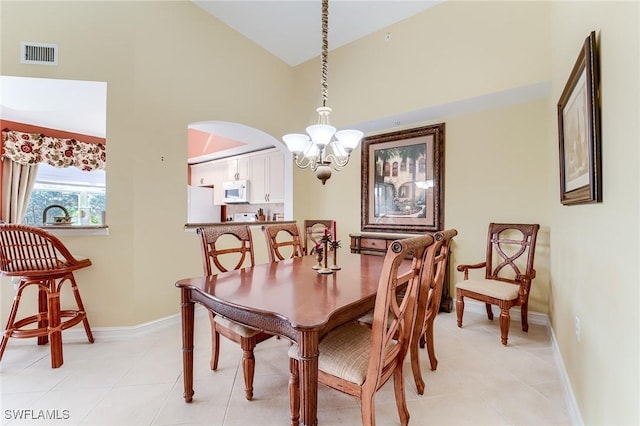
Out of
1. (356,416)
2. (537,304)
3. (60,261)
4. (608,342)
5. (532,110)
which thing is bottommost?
(356,416)

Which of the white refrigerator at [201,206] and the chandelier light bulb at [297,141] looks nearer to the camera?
the chandelier light bulb at [297,141]

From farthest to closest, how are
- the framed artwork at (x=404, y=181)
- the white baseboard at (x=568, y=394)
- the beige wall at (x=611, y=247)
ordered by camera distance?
the framed artwork at (x=404, y=181) → the white baseboard at (x=568, y=394) → the beige wall at (x=611, y=247)

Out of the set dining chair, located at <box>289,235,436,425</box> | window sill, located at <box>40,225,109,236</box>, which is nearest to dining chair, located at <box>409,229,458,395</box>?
dining chair, located at <box>289,235,436,425</box>

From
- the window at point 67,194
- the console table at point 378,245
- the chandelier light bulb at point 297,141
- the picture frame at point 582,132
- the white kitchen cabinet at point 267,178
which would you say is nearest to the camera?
the picture frame at point 582,132

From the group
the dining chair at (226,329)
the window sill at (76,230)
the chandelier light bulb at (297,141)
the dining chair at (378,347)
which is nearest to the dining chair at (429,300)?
the dining chair at (378,347)

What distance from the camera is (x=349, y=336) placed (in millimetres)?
1457

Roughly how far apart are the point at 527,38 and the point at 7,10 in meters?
4.49

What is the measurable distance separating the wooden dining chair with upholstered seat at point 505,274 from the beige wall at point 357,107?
0.58 feet

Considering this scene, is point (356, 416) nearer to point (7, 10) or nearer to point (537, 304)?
point (537, 304)

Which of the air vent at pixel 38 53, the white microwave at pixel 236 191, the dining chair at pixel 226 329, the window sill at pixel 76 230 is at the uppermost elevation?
the air vent at pixel 38 53

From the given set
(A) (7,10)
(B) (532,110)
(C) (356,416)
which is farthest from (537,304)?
(A) (7,10)

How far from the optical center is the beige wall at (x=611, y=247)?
3.02 ft

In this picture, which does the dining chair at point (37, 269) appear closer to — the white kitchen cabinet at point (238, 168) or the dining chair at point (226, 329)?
the dining chair at point (226, 329)

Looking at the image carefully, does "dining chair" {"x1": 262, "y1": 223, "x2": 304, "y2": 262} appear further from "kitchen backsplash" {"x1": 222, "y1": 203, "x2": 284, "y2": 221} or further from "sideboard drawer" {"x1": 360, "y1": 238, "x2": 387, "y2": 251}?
"kitchen backsplash" {"x1": 222, "y1": 203, "x2": 284, "y2": 221}
